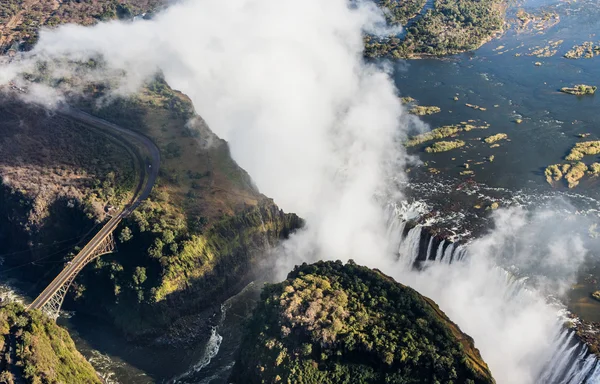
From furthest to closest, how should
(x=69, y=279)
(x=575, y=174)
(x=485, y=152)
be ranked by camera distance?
(x=485, y=152) < (x=575, y=174) < (x=69, y=279)

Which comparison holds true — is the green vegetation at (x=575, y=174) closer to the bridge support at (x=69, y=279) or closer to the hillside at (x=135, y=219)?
the hillside at (x=135, y=219)

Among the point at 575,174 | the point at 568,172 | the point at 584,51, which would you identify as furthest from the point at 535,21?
the point at 575,174

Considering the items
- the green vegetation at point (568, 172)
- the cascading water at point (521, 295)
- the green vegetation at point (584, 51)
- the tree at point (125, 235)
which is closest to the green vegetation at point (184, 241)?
the tree at point (125, 235)

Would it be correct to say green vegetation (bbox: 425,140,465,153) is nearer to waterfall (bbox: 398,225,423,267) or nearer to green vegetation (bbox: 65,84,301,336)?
waterfall (bbox: 398,225,423,267)

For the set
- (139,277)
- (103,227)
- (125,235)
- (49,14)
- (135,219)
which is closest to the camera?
(139,277)

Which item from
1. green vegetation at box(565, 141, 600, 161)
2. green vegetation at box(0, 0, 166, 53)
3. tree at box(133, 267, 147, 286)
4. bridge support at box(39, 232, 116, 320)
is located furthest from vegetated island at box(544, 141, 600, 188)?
green vegetation at box(0, 0, 166, 53)

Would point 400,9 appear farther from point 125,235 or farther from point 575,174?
point 125,235
